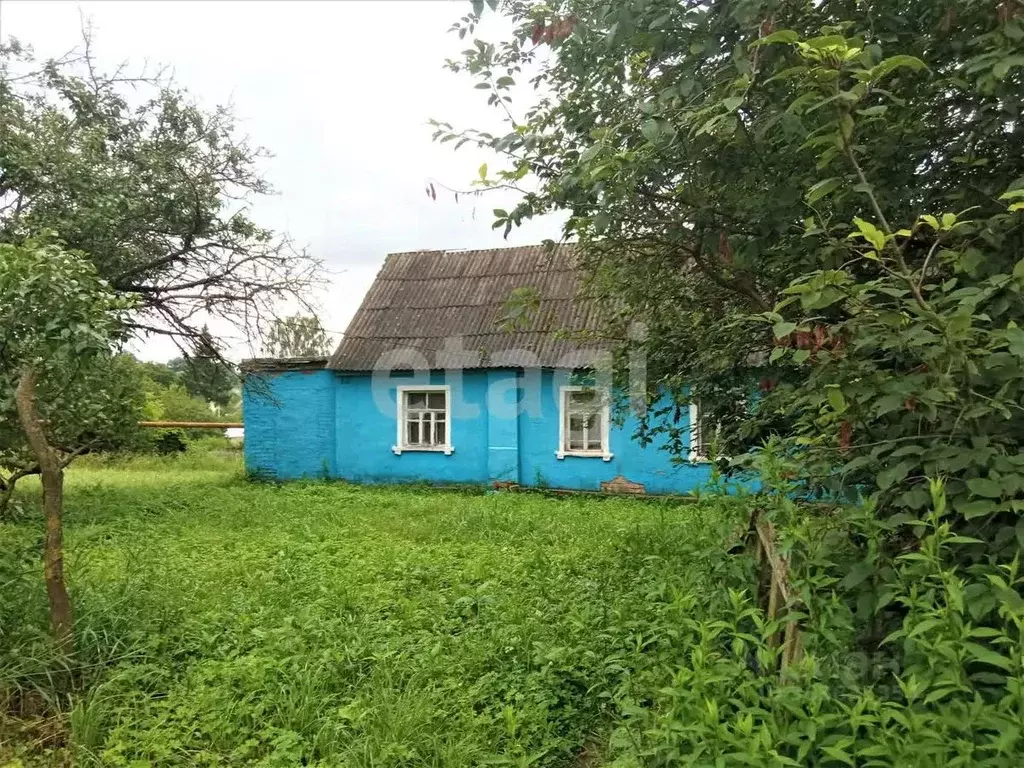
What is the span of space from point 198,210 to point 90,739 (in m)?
7.39

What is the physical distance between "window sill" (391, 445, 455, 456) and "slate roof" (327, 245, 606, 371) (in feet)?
4.69

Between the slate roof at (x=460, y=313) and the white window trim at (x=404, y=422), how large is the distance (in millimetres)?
418

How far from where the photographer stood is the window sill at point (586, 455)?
11125 mm

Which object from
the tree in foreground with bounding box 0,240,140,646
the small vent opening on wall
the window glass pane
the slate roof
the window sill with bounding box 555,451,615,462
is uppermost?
the slate roof

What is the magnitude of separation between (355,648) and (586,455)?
310 inches

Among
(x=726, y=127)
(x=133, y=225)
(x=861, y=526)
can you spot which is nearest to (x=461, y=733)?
(x=861, y=526)

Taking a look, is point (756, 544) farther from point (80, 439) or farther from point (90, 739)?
point (80, 439)

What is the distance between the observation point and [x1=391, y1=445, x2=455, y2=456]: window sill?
1202 centimetres

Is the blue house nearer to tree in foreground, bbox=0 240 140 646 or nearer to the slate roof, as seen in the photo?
the slate roof

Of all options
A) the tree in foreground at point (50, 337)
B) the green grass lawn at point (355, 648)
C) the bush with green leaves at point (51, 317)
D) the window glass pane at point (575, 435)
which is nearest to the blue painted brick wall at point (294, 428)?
the window glass pane at point (575, 435)

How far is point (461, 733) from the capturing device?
9.70 feet

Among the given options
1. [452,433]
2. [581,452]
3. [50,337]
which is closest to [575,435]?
[581,452]

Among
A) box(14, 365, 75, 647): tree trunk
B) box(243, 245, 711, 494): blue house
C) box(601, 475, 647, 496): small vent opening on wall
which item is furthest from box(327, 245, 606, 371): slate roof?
box(14, 365, 75, 647): tree trunk

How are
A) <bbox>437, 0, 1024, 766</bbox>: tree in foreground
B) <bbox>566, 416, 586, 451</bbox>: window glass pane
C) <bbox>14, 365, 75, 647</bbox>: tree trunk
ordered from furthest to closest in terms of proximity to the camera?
1. <bbox>566, 416, 586, 451</bbox>: window glass pane
2. <bbox>14, 365, 75, 647</bbox>: tree trunk
3. <bbox>437, 0, 1024, 766</bbox>: tree in foreground
